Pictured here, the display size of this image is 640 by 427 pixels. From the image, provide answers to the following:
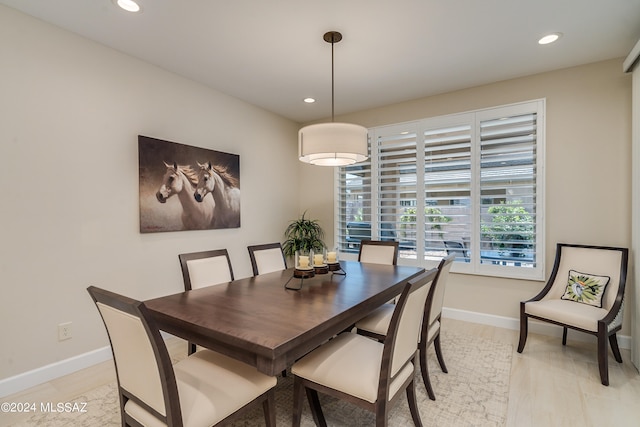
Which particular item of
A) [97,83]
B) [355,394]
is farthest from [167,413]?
[97,83]

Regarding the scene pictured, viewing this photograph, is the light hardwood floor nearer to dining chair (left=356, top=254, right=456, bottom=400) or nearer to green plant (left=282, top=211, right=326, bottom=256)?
dining chair (left=356, top=254, right=456, bottom=400)

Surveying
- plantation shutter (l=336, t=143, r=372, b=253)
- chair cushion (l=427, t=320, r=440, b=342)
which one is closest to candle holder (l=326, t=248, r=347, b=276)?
chair cushion (l=427, t=320, r=440, b=342)

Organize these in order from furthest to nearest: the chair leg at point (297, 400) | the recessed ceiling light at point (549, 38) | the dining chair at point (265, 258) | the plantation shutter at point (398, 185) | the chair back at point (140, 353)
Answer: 1. the plantation shutter at point (398, 185)
2. the dining chair at point (265, 258)
3. the recessed ceiling light at point (549, 38)
4. the chair leg at point (297, 400)
5. the chair back at point (140, 353)

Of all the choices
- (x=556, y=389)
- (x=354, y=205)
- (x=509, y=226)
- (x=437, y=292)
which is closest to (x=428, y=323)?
(x=437, y=292)

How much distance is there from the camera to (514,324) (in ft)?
11.3

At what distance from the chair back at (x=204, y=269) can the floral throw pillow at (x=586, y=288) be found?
124 inches

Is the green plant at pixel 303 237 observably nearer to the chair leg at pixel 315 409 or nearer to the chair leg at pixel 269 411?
the chair leg at pixel 315 409

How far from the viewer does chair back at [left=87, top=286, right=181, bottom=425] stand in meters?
1.16

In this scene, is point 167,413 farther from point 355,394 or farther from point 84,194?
point 84,194

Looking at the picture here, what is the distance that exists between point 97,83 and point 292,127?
2.75 metres

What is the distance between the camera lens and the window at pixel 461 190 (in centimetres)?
337

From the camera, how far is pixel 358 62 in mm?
3072

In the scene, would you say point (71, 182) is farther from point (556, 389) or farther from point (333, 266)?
point (556, 389)

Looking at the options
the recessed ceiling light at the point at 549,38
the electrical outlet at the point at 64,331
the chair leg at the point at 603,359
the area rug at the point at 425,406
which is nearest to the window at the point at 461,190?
the recessed ceiling light at the point at 549,38
